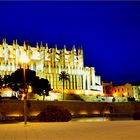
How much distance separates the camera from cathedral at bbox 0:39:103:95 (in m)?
110

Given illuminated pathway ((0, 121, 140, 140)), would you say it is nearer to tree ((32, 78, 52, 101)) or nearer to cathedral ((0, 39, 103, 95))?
tree ((32, 78, 52, 101))

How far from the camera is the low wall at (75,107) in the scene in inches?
2104

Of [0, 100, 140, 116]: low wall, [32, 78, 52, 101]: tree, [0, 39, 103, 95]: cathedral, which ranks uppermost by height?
[0, 39, 103, 95]: cathedral

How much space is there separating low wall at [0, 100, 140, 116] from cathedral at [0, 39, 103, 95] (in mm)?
38342

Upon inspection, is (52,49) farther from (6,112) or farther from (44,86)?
(6,112)

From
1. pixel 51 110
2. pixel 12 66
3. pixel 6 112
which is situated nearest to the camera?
pixel 51 110

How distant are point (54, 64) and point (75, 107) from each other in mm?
55097

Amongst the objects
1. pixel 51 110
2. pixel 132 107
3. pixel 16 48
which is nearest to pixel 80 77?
pixel 16 48

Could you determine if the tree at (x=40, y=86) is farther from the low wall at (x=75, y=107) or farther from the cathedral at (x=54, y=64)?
the cathedral at (x=54, y=64)

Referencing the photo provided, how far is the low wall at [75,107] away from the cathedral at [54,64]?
3834 centimetres

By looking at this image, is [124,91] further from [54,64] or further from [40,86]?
[40,86]

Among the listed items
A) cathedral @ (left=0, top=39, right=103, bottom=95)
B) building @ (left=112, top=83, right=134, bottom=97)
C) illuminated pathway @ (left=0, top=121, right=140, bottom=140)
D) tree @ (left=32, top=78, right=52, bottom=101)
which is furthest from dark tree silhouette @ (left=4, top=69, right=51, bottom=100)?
illuminated pathway @ (left=0, top=121, right=140, bottom=140)

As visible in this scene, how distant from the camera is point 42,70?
114 meters

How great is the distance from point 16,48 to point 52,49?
1237 cm
